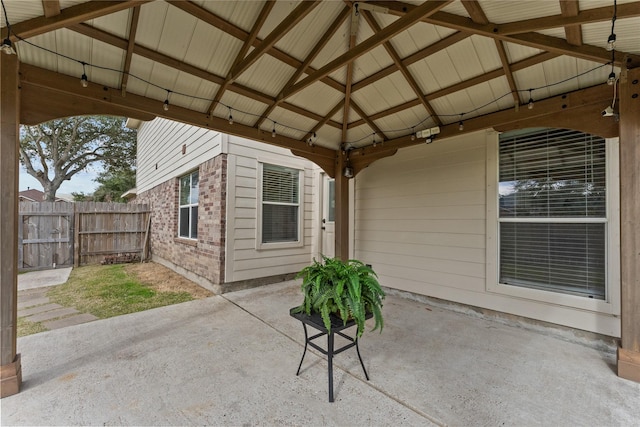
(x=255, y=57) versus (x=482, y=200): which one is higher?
(x=255, y=57)

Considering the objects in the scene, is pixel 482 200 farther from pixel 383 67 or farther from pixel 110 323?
pixel 110 323

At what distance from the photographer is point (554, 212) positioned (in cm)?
301

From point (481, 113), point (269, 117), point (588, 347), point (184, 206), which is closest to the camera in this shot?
point (588, 347)

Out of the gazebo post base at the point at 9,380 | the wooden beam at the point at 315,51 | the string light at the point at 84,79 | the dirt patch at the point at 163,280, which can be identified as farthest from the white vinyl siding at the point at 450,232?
the gazebo post base at the point at 9,380

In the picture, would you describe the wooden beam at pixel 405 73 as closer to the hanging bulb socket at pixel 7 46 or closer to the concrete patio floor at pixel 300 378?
the hanging bulb socket at pixel 7 46

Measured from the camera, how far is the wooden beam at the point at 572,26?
169 cm

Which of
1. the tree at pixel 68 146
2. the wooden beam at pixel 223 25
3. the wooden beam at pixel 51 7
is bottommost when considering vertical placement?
the wooden beam at pixel 51 7

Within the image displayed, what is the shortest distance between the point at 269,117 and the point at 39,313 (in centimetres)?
408

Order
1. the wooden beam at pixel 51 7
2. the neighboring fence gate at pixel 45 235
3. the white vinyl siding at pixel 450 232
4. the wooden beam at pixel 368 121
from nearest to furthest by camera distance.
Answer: the wooden beam at pixel 51 7 < the white vinyl siding at pixel 450 232 < the wooden beam at pixel 368 121 < the neighboring fence gate at pixel 45 235

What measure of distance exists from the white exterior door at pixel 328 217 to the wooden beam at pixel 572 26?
4.22 meters

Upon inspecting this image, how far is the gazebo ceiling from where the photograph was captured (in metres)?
1.87

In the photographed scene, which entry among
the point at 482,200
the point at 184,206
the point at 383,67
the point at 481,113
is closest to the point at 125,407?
the point at 383,67

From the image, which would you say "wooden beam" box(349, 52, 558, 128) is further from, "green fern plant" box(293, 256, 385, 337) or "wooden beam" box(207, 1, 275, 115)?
"green fern plant" box(293, 256, 385, 337)

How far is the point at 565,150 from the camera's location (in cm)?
297
